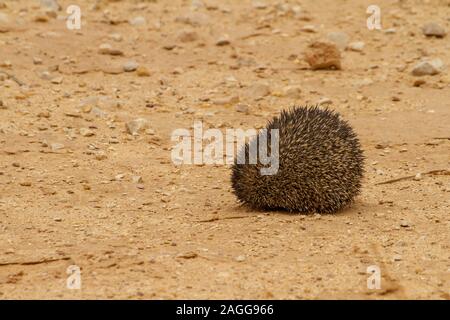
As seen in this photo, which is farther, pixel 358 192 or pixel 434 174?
pixel 434 174

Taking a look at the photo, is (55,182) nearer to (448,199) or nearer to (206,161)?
(206,161)

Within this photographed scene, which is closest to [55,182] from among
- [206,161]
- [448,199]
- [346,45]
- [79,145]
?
[79,145]

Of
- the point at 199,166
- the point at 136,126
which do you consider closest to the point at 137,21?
the point at 136,126

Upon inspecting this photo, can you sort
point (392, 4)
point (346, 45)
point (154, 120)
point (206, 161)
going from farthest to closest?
point (392, 4), point (346, 45), point (154, 120), point (206, 161)

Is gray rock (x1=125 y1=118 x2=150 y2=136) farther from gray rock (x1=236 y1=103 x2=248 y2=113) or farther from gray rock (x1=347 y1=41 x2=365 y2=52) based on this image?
gray rock (x1=347 y1=41 x2=365 y2=52)

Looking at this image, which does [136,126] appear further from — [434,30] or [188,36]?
[434,30]

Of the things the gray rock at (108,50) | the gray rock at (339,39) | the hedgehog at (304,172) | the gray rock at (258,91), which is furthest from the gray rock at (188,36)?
the hedgehog at (304,172)
